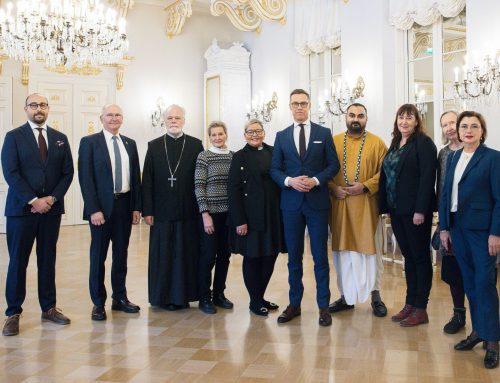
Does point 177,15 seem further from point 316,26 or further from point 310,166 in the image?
point 310,166

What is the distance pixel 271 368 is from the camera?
330cm

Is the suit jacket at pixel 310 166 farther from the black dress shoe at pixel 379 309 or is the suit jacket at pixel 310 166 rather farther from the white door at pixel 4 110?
the white door at pixel 4 110

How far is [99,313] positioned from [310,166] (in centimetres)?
191

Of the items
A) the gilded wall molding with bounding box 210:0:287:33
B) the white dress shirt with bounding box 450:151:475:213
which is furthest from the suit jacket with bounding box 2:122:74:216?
the gilded wall molding with bounding box 210:0:287:33

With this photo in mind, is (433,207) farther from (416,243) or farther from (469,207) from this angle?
(469,207)

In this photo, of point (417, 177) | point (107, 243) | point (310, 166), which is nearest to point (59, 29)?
point (107, 243)

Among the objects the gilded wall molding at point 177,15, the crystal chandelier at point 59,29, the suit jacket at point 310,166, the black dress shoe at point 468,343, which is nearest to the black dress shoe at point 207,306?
the suit jacket at point 310,166

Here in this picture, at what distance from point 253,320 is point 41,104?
2.19m

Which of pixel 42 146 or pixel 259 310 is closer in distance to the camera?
pixel 42 146

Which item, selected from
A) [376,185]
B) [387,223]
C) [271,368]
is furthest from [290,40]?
[271,368]

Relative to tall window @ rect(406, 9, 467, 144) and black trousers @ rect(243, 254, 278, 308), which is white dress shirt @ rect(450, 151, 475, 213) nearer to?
black trousers @ rect(243, 254, 278, 308)

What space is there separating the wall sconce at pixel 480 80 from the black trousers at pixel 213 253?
11.1 feet

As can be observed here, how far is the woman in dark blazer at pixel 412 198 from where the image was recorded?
402 cm

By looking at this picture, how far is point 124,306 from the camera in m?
4.63
